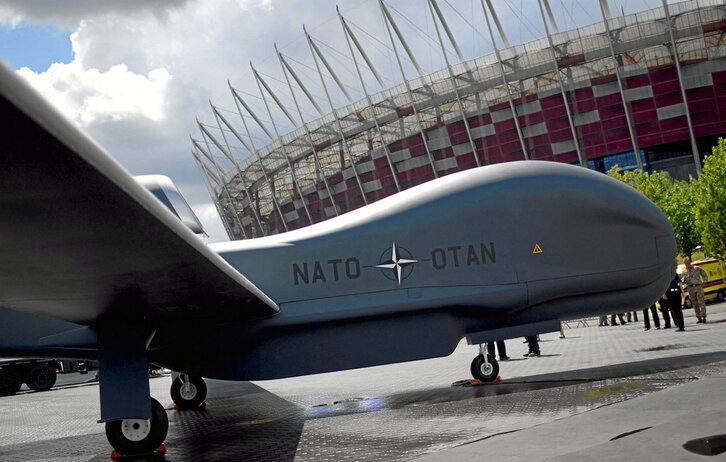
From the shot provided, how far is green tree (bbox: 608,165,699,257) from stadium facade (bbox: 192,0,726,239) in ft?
16.7

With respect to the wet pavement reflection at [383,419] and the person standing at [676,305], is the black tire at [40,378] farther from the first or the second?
the person standing at [676,305]

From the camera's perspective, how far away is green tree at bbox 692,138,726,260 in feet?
135

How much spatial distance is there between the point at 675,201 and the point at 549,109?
46.9 ft

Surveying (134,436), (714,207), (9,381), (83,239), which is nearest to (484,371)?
(134,436)

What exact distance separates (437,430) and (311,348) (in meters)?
2.93

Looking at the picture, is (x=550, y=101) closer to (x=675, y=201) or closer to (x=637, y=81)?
(x=637, y=81)

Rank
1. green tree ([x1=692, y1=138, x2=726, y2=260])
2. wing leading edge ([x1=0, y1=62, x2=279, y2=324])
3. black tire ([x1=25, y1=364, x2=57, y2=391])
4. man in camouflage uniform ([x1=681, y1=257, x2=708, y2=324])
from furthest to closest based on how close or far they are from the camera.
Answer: green tree ([x1=692, y1=138, x2=726, y2=260]) < black tire ([x1=25, y1=364, x2=57, y2=391]) < man in camouflage uniform ([x1=681, y1=257, x2=708, y2=324]) < wing leading edge ([x1=0, y1=62, x2=279, y2=324])

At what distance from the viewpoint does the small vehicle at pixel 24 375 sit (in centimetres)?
2453

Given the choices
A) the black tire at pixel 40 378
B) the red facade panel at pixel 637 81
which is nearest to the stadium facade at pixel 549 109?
the red facade panel at pixel 637 81

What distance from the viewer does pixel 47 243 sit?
189 inches

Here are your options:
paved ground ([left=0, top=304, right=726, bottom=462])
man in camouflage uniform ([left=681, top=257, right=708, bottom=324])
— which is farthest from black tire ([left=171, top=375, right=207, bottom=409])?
man in camouflage uniform ([left=681, top=257, right=708, bottom=324])

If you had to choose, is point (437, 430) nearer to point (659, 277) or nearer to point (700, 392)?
point (700, 392)

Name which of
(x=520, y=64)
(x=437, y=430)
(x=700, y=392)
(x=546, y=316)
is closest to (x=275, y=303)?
(x=437, y=430)

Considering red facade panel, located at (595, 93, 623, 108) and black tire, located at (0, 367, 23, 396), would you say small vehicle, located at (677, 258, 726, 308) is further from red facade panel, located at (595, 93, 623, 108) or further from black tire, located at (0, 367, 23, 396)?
black tire, located at (0, 367, 23, 396)
